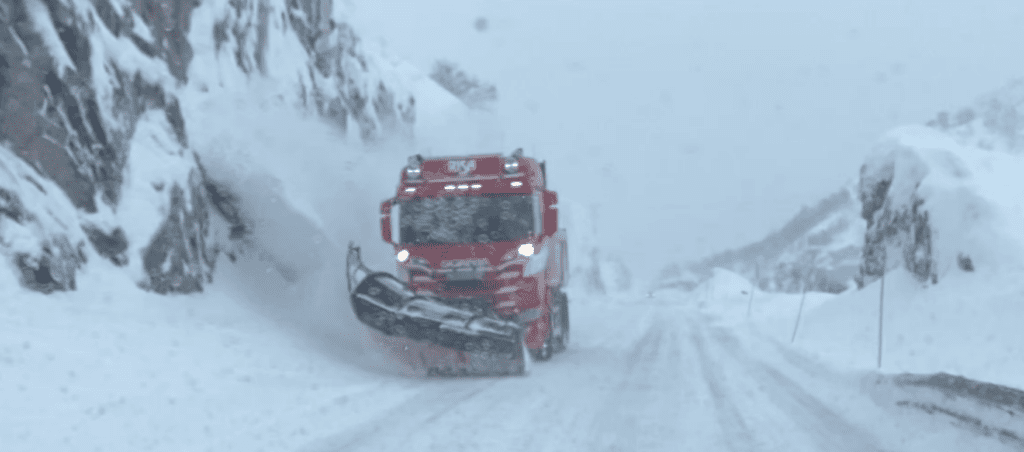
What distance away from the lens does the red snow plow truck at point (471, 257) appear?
9.54 meters

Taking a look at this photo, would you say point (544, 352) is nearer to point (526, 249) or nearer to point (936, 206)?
point (526, 249)

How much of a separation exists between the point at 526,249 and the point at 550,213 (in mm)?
795

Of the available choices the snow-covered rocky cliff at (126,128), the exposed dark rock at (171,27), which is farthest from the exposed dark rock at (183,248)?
the exposed dark rock at (171,27)

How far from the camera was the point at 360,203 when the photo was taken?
609 inches

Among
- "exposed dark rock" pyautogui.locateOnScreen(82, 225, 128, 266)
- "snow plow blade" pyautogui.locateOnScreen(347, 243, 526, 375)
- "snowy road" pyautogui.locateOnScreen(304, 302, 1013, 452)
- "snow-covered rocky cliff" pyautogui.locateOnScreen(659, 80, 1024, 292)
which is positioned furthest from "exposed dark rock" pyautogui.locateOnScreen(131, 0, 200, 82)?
"snow-covered rocky cliff" pyautogui.locateOnScreen(659, 80, 1024, 292)

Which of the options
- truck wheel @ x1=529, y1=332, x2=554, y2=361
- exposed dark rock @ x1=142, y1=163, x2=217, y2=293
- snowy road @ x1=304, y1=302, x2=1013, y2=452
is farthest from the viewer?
truck wheel @ x1=529, y1=332, x2=554, y2=361

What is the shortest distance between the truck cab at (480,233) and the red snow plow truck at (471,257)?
1 centimetres

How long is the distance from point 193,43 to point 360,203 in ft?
13.9

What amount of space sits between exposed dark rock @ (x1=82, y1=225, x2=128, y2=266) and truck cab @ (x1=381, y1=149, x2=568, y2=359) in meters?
3.33

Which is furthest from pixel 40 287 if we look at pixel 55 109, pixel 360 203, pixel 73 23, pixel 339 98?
pixel 339 98

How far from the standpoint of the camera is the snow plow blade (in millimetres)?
9203

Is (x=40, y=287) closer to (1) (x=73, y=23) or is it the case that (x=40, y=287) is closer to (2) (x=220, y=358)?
(2) (x=220, y=358)

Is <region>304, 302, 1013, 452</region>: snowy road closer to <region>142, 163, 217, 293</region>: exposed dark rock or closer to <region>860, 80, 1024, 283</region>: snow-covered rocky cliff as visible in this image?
<region>142, 163, 217, 293</region>: exposed dark rock

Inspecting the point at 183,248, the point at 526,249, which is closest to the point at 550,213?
the point at 526,249
